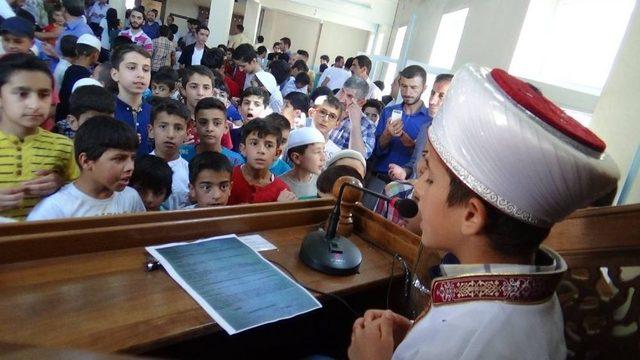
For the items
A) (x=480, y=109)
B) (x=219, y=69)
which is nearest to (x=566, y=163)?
(x=480, y=109)

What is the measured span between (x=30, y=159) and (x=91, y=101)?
0.71m

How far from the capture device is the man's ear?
898 mm

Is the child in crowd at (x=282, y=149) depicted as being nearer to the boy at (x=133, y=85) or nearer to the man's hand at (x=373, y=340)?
the boy at (x=133, y=85)

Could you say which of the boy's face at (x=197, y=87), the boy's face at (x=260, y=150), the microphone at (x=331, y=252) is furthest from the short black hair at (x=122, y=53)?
the microphone at (x=331, y=252)

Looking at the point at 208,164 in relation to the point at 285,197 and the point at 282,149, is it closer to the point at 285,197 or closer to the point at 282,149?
the point at 285,197

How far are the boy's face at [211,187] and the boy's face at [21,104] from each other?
2.67 feet

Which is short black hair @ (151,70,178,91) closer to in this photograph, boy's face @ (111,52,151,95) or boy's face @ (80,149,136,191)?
boy's face @ (111,52,151,95)

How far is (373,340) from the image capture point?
1.08 metres

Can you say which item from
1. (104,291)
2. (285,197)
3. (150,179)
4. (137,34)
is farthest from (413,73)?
(137,34)

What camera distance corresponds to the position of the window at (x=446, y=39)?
6656 mm

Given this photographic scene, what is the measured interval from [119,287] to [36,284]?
0.18 meters

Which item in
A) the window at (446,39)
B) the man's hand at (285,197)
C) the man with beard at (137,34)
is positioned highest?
the window at (446,39)

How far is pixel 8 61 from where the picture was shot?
6.61ft

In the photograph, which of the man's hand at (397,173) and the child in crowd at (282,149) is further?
the man's hand at (397,173)
